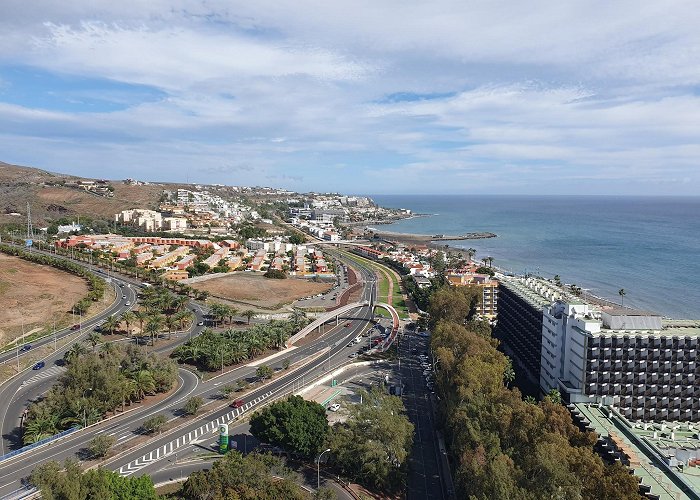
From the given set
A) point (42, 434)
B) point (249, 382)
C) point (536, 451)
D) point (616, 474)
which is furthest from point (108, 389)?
point (616, 474)

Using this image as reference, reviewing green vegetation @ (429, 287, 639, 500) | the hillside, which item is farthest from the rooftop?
the hillside

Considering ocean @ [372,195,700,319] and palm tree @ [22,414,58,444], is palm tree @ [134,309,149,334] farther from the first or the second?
ocean @ [372,195,700,319]

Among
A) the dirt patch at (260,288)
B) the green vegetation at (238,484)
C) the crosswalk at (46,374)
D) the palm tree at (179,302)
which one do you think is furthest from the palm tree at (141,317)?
the green vegetation at (238,484)

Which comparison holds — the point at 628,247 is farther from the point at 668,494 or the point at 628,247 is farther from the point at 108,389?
the point at 108,389

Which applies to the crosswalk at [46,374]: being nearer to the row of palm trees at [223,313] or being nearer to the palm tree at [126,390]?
the palm tree at [126,390]

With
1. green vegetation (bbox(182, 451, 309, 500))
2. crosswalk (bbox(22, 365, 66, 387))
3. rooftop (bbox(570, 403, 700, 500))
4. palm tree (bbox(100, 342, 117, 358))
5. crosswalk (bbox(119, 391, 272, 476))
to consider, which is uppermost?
palm tree (bbox(100, 342, 117, 358))

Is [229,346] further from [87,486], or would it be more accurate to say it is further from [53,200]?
[53,200]

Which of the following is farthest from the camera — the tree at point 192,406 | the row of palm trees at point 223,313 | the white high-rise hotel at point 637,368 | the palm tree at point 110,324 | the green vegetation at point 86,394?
the row of palm trees at point 223,313
